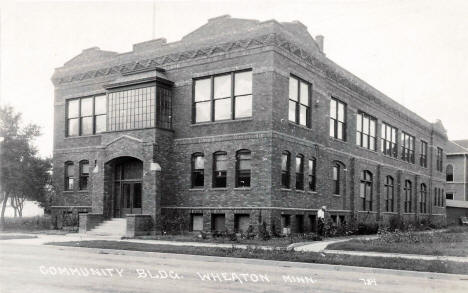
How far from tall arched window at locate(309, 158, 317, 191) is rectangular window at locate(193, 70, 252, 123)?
17.2ft

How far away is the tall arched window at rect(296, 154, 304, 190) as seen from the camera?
27.3m

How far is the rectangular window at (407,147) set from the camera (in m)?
43.6

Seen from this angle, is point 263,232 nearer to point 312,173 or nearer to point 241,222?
point 241,222

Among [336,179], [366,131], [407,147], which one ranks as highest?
[366,131]

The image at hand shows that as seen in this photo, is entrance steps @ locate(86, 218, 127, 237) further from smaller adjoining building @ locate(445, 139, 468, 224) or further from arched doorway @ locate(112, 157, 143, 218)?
smaller adjoining building @ locate(445, 139, 468, 224)

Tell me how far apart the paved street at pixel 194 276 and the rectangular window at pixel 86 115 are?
52.6ft

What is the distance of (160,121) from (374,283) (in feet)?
58.4

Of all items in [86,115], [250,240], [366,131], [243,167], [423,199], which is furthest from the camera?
[423,199]

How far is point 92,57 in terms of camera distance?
32875mm

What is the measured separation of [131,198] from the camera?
2859 cm

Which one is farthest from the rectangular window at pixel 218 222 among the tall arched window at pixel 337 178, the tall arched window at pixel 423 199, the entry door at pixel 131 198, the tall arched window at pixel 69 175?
the tall arched window at pixel 423 199

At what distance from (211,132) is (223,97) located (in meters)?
1.84

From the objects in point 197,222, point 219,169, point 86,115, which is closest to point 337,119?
point 219,169

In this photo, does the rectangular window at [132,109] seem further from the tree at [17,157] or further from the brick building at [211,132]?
the tree at [17,157]
